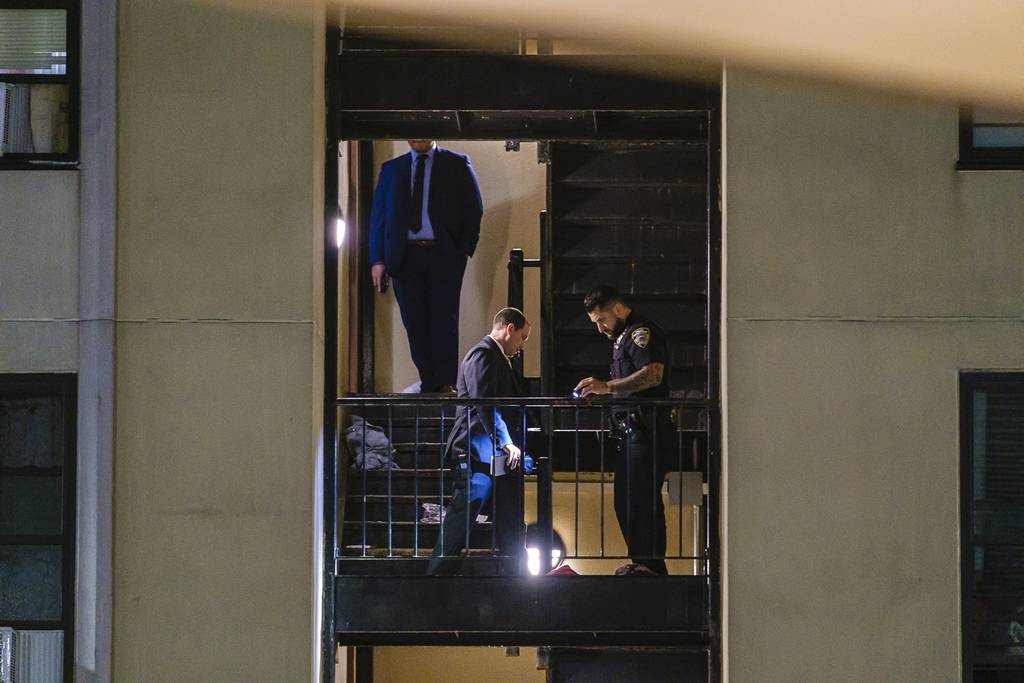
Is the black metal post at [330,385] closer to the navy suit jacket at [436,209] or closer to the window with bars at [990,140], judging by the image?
the navy suit jacket at [436,209]

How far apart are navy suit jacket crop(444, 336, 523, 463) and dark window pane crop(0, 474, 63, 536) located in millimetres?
2495

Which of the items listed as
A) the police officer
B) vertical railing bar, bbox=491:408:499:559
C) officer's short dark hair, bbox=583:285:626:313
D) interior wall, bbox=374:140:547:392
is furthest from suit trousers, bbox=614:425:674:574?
interior wall, bbox=374:140:547:392

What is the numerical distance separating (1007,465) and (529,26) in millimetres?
4103

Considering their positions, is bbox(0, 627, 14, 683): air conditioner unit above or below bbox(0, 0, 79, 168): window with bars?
below

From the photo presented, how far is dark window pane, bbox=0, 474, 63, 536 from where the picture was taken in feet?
31.8

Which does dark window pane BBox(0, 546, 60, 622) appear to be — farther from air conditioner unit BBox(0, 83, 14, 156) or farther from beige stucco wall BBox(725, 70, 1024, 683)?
beige stucco wall BBox(725, 70, 1024, 683)

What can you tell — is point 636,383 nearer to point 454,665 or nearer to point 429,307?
point 429,307

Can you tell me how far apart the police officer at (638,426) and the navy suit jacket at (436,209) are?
1.86 m

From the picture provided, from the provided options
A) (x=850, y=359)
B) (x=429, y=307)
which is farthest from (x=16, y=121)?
(x=850, y=359)

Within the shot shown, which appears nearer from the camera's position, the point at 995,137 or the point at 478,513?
the point at 995,137

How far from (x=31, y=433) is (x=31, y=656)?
53.0 inches

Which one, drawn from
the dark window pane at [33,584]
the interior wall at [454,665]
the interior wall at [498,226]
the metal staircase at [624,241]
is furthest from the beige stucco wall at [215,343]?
the interior wall at [454,665]

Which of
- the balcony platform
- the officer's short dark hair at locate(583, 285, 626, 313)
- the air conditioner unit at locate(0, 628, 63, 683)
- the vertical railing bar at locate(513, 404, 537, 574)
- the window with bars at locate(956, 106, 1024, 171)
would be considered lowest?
the air conditioner unit at locate(0, 628, 63, 683)

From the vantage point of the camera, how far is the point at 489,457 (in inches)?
411
